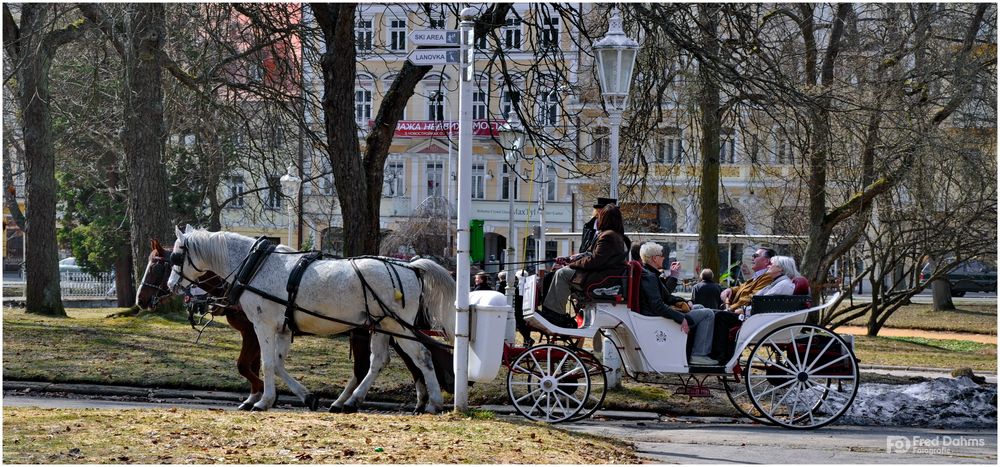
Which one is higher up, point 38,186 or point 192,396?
point 38,186

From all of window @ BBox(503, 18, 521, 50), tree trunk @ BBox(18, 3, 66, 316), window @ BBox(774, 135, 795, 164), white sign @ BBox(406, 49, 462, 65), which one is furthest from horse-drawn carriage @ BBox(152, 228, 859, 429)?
tree trunk @ BBox(18, 3, 66, 316)

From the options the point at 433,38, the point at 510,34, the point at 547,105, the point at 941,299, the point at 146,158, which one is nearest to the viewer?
the point at 433,38

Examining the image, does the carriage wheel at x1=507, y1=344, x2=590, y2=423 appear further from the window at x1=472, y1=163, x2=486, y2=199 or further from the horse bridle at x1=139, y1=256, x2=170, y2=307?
the window at x1=472, y1=163, x2=486, y2=199

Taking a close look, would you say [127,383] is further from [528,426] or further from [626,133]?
[626,133]

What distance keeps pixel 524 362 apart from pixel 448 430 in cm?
255

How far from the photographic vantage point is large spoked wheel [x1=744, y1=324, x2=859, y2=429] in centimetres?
1173

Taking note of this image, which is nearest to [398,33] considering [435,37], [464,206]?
[435,37]

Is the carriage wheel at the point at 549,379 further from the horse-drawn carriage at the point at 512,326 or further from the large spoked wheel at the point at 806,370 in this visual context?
the large spoked wheel at the point at 806,370

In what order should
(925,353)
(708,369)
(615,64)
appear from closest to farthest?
1. (708,369)
2. (615,64)
3. (925,353)

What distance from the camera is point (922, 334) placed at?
1211 inches

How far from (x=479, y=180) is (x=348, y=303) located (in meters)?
52.1

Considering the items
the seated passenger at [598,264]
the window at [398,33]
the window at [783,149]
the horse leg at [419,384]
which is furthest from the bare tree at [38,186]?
the seated passenger at [598,264]

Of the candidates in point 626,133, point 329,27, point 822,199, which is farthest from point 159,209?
point 822,199

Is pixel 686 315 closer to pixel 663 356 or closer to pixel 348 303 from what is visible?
pixel 663 356
